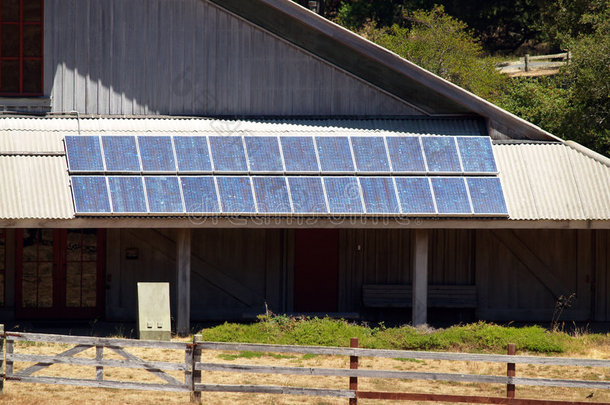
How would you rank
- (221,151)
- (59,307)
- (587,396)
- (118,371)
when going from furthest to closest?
(59,307), (221,151), (118,371), (587,396)

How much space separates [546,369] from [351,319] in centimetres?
602

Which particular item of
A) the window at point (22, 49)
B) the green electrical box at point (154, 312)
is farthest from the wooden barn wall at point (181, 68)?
the green electrical box at point (154, 312)

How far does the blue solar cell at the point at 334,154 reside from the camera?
22000mm

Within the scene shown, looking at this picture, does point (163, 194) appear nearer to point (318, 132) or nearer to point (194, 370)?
point (318, 132)

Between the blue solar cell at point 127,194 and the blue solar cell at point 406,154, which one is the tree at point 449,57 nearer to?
the blue solar cell at point 406,154

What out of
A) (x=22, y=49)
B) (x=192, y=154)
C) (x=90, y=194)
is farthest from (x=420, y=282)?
(x=22, y=49)

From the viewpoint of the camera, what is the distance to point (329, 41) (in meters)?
23.7

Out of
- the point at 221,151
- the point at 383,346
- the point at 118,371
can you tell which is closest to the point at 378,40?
the point at 221,151

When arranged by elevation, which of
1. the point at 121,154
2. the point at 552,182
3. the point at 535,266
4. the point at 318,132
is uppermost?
the point at 318,132

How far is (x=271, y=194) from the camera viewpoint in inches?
845

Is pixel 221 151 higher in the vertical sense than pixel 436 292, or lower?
higher

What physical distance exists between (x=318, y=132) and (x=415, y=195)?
3.22 metres

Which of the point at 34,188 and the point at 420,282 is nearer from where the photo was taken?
the point at 34,188

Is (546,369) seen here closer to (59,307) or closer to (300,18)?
(300,18)
